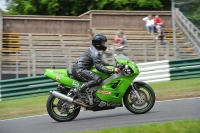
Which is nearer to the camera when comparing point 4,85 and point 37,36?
point 4,85

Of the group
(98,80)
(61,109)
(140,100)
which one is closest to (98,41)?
(98,80)

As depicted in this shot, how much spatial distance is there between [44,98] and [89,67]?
550 centimetres

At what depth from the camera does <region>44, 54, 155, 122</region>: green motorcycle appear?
10062mm

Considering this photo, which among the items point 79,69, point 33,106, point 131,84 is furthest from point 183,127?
point 33,106

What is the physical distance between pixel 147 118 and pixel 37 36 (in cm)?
1565

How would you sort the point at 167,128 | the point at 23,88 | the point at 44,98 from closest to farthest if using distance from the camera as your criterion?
1. the point at 167,128
2. the point at 44,98
3. the point at 23,88

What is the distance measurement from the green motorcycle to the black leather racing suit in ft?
0.36

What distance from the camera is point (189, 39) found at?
20.1 metres

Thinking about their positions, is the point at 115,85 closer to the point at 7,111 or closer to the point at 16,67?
the point at 7,111

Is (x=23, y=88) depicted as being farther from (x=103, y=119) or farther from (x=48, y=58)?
(x=103, y=119)

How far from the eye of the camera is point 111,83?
33.4ft

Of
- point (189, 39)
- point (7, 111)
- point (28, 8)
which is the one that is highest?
point (28, 8)

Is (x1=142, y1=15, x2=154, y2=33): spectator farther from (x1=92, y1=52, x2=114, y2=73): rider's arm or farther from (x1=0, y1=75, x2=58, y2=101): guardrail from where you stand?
(x1=92, y1=52, x2=114, y2=73): rider's arm

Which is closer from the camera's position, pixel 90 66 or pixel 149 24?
pixel 90 66
